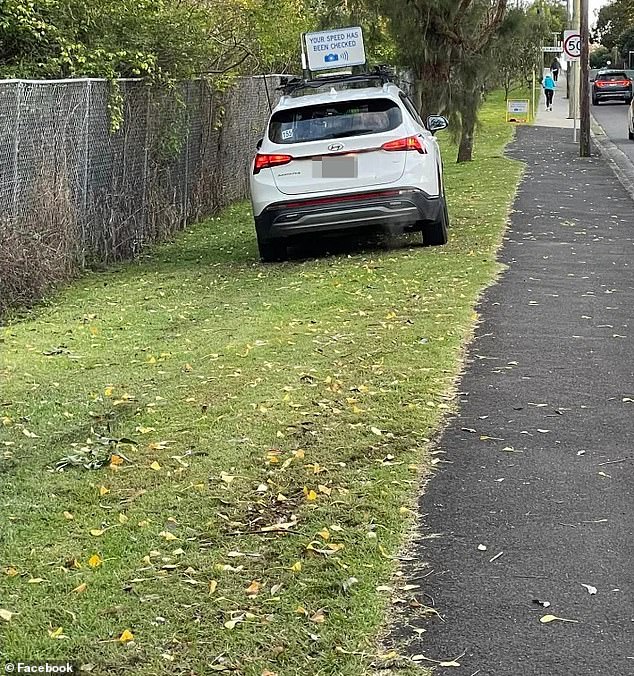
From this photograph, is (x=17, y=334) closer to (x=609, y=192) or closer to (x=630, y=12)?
(x=609, y=192)

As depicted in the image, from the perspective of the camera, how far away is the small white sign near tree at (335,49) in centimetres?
1988

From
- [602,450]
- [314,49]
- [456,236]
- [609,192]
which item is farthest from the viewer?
[314,49]

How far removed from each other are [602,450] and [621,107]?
166ft

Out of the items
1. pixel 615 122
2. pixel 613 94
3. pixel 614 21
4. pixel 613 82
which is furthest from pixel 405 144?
pixel 614 21

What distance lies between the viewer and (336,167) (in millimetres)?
11906

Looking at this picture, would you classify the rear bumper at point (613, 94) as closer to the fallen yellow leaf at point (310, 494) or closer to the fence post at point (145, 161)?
the fence post at point (145, 161)

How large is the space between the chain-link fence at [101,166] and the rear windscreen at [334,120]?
2.22 metres

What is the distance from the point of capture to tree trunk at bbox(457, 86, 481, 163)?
23.5 meters

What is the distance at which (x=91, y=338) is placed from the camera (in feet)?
29.9

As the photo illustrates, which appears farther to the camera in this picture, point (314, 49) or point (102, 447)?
point (314, 49)

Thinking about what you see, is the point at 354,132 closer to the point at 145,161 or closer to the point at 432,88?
the point at 145,161

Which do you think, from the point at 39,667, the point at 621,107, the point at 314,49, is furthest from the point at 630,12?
the point at 39,667

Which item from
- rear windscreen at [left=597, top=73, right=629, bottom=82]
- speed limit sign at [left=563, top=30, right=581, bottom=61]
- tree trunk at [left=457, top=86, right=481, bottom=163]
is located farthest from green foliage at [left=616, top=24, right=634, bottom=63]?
tree trunk at [left=457, top=86, right=481, bottom=163]

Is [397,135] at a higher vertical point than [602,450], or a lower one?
higher
